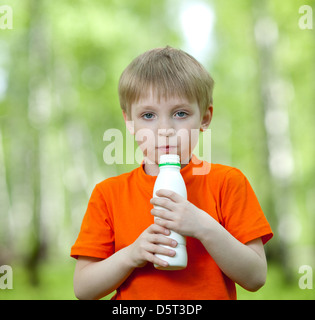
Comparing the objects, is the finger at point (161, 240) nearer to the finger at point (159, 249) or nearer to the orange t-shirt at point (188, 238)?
the finger at point (159, 249)

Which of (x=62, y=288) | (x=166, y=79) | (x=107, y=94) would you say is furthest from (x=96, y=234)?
(x=107, y=94)

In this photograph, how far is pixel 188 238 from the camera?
156cm

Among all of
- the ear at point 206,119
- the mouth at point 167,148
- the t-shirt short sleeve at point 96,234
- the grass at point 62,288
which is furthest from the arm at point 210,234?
the grass at point 62,288

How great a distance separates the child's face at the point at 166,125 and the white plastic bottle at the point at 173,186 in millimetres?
101

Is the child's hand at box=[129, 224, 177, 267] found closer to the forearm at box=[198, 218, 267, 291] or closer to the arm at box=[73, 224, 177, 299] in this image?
the arm at box=[73, 224, 177, 299]

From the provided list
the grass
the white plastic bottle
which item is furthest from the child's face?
the grass

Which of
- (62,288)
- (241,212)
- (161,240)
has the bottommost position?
(62,288)

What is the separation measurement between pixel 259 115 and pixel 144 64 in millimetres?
5521

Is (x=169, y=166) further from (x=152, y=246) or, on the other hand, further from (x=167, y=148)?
(x=152, y=246)

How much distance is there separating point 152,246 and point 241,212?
1.24 feet

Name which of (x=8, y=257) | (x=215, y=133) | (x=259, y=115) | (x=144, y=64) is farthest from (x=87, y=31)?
(x=144, y=64)

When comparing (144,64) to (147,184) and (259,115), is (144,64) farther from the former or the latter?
(259,115)

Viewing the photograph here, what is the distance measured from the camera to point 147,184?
1.64 meters
